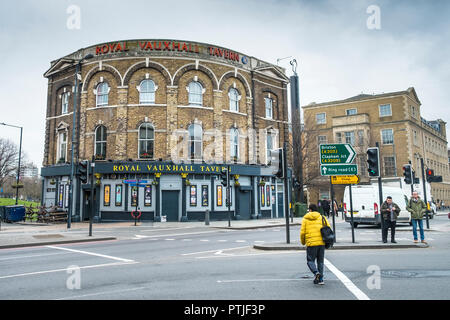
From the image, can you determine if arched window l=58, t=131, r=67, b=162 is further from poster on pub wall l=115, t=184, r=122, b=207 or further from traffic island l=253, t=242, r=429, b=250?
traffic island l=253, t=242, r=429, b=250

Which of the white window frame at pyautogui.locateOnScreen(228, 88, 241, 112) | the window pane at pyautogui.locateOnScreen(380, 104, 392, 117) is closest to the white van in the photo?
the white window frame at pyautogui.locateOnScreen(228, 88, 241, 112)

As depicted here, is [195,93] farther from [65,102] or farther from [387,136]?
[387,136]

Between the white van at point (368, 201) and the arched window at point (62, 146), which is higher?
the arched window at point (62, 146)

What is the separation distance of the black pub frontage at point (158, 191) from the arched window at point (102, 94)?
4.52m

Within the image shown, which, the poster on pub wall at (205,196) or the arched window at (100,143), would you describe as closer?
the poster on pub wall at (205,196)

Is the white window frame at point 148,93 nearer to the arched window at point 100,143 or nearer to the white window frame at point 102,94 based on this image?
the white window frame at point 102,94

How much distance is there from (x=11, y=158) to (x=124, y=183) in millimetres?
42209

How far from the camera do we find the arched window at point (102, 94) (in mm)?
27531

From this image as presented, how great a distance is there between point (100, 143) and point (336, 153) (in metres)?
19.4

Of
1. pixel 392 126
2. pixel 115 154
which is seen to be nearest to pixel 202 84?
pixel 115 154

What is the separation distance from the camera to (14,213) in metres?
27.3

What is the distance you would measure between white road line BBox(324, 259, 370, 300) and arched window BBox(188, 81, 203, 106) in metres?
20.6

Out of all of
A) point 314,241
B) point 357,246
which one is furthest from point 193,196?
point 314,241

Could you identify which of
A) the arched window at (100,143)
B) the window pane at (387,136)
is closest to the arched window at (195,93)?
the arched window at (100,143)
